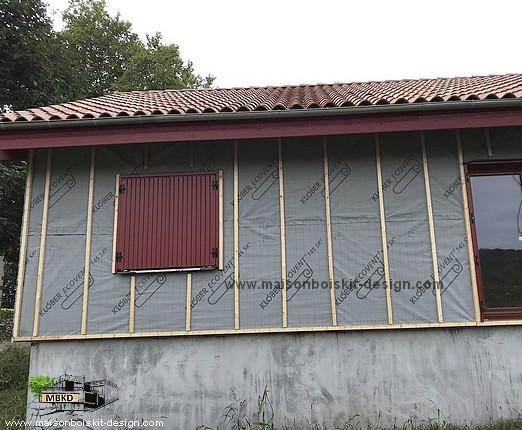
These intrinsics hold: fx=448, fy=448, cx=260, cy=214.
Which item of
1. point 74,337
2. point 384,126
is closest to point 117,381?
point 74,337

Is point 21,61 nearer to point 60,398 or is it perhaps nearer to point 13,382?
point 13,382

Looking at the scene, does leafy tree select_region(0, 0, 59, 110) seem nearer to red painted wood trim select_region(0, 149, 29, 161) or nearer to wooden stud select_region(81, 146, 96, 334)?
red painted wood trim select_region(0, 149, 29, 161)

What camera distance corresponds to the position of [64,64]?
16656 millimetres

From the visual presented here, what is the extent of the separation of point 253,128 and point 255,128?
0.03m

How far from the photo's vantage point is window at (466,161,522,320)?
18.6 feet

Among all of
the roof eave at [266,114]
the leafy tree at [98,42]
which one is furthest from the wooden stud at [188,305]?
the leafy tree at [98,42]

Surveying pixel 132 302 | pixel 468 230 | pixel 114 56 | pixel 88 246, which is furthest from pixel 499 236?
pixel 114 56

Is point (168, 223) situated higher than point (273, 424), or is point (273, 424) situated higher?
point (168, 223)

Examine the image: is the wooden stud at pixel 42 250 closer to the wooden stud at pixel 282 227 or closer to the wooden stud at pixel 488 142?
the wooden stud at pixel 282 227

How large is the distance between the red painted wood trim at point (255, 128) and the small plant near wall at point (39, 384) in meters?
2.93

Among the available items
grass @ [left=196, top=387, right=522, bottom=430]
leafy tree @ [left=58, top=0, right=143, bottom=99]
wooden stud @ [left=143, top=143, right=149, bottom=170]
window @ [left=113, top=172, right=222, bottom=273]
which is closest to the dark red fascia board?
wooden stud @ [left=143, top=143, right=149, bottom=170]

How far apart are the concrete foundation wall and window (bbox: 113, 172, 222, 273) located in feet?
3.28

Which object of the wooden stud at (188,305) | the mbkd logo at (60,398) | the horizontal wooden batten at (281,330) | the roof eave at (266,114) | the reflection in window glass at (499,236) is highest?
the roof eave at (266,114)

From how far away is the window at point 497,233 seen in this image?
567cm
